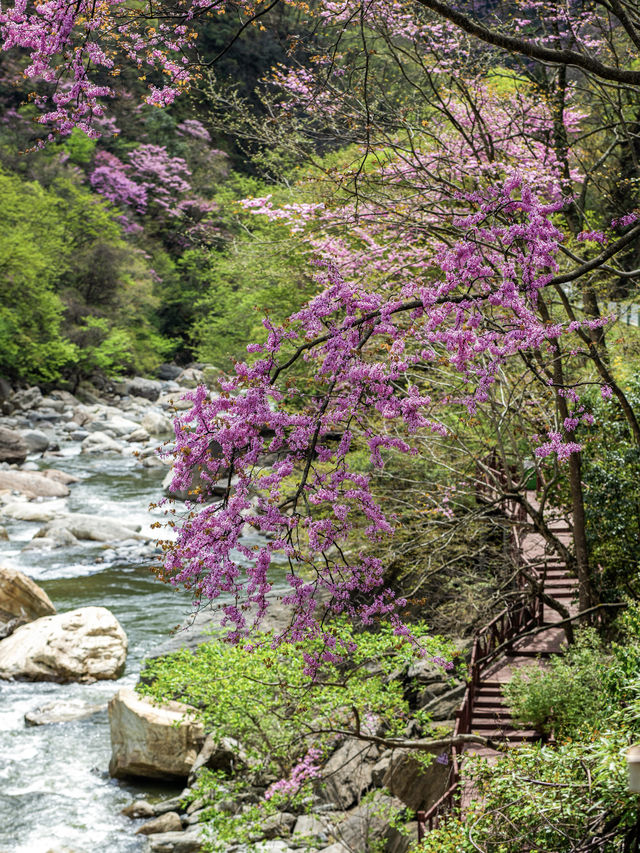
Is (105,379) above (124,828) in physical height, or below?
above

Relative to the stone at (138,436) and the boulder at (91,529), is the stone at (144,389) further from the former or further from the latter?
the boulder at (91,529)

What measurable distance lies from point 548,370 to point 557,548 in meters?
2.06

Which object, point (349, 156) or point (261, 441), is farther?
point (349, 156)

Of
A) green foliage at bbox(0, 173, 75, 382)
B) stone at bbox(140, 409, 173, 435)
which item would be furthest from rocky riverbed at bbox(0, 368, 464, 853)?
green foliage at bbox(0, 173, 75, 382)

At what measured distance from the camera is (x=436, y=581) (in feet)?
39.8

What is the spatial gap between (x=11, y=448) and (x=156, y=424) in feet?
23.0

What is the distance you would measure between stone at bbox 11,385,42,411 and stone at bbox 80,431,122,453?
136 inches

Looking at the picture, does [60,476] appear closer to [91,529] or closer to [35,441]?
[35,441]

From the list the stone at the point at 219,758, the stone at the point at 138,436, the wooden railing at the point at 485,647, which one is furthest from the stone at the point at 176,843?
the stone at the point at 138,436

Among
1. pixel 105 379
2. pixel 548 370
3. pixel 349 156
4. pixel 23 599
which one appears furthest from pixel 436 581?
pixel 105 379

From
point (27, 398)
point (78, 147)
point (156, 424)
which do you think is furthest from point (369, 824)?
point (78, 147)

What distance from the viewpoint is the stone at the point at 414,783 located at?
317 inches

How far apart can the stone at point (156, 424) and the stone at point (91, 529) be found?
37.3 ft

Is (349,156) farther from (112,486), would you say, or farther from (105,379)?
(105,379)
